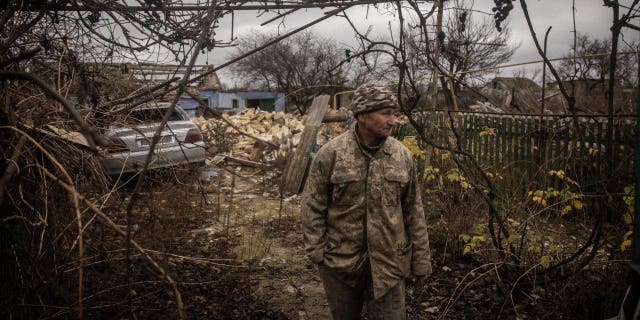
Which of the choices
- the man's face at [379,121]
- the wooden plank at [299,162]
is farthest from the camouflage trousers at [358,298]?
the wooden plank at [299,162]

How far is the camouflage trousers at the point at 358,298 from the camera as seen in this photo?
2354 millimetres

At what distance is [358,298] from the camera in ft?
8.25

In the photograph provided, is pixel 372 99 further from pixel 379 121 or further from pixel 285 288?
pixel 285 288

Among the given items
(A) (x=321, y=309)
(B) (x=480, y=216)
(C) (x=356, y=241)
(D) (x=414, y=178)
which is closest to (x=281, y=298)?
(A) (x=321, y=309)

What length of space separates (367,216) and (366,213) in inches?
1.0

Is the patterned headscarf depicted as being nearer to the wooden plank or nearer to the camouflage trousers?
the camouflage trousers

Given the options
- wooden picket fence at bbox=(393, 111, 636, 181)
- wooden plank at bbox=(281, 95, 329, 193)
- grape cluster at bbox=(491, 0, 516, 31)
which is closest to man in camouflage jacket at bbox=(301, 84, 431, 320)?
grape cluster at bbox=(491, 0, 516, 31)

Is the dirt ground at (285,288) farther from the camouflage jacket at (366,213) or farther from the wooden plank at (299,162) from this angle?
the wooden plank at (299,162)

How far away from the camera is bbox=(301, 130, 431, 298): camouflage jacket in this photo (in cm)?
232

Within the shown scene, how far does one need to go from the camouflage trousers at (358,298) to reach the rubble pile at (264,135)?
480cm

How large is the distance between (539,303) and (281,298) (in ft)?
7.26

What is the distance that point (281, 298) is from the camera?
3.78m

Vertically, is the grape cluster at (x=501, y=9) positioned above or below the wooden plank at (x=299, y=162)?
above

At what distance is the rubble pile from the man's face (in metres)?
4.80
